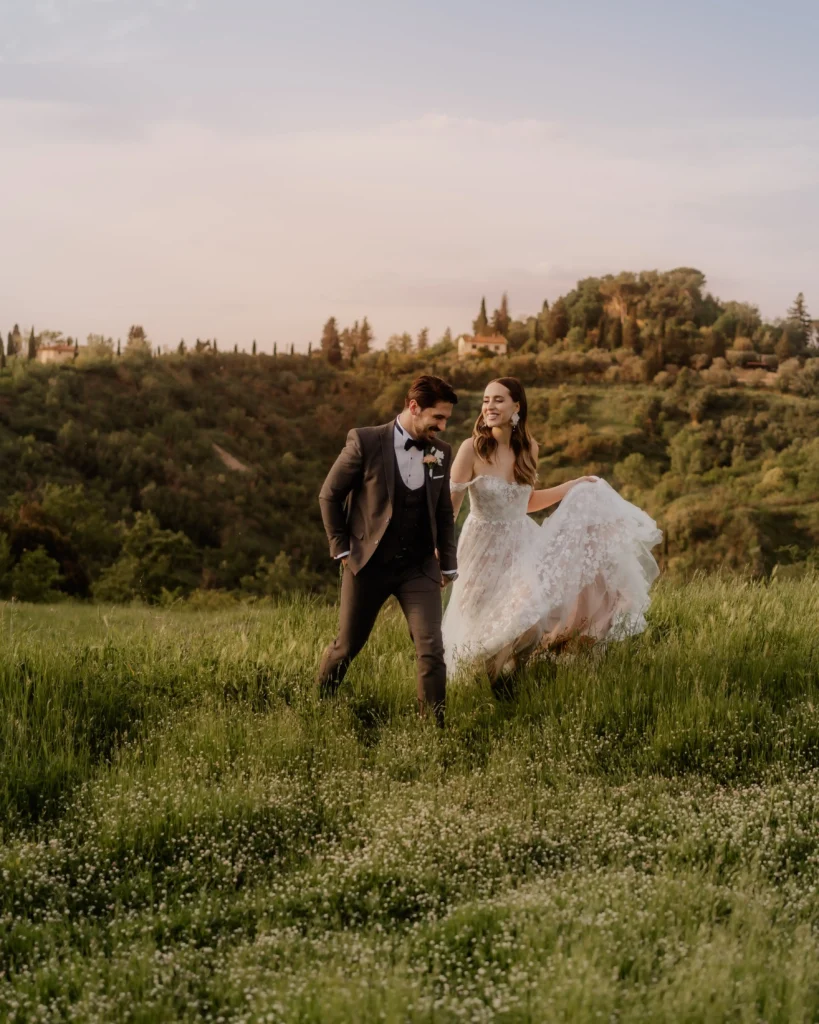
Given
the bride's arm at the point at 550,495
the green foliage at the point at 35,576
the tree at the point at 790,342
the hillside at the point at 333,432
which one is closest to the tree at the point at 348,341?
the hillside at the point at 333,432

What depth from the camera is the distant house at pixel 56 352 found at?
95.4 metres

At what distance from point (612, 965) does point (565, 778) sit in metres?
1.89

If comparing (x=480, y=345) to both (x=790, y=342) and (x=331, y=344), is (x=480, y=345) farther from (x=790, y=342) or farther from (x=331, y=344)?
(x=790, y=342)

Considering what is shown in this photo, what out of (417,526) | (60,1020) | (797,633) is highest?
(417,526)

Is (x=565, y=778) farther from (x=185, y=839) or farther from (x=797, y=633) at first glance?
(x=797, y=633)

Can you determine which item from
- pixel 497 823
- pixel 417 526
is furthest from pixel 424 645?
pixel 497 823

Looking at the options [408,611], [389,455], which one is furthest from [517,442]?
[408,611]

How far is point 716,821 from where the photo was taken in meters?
4.68

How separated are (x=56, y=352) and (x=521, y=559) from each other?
9912 cm

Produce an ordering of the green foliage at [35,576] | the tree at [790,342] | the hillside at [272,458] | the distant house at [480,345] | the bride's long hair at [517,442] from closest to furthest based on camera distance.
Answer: the bride's long hair at [517,442] → the green foliage at [35,576] → the hillside at [272,458] → the tree at [790,342] → the distant house at [480,345]

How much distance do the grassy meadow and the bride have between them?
0.35 meters

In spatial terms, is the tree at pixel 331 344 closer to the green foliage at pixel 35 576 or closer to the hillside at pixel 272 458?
the hillside at pixel 272 458

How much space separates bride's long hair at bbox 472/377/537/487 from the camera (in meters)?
7.03

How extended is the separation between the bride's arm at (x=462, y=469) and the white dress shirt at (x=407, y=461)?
2.65 feet
